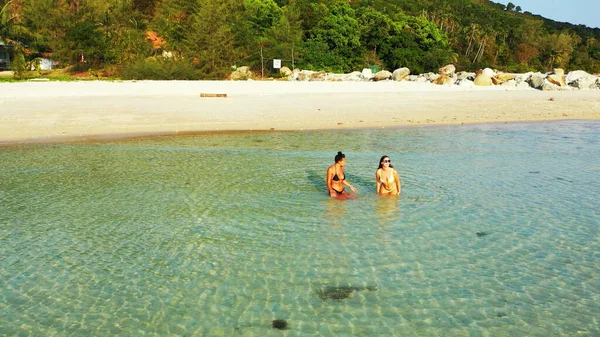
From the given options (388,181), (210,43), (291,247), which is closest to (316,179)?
(388,181)

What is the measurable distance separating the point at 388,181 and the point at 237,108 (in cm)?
1382

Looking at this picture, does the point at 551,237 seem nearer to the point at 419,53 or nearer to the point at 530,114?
the point at 530,114

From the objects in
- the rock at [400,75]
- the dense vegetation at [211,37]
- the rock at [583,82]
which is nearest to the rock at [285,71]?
the dense vegetation at [211,37]

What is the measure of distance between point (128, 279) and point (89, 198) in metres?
4.32

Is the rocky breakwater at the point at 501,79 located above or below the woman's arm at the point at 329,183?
above

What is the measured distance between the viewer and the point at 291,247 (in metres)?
7.54

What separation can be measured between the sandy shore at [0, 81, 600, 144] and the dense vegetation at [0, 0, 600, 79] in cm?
1228

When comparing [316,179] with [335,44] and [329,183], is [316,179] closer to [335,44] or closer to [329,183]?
[329,183]

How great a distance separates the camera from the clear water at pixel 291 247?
5570 mm

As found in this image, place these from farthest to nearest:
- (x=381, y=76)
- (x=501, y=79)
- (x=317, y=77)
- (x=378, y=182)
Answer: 1. (x=381, y=76)
2. (x=317, y=77)
3. (x=501, y=79)
4. (x=378, y=182)

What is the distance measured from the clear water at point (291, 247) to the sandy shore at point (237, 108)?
15.7ft

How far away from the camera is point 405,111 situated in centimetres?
2359

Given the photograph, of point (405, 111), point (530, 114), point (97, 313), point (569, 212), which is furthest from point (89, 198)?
point (530, 114)

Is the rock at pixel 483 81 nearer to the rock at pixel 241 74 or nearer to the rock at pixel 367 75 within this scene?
the rock at pixel 367 75
